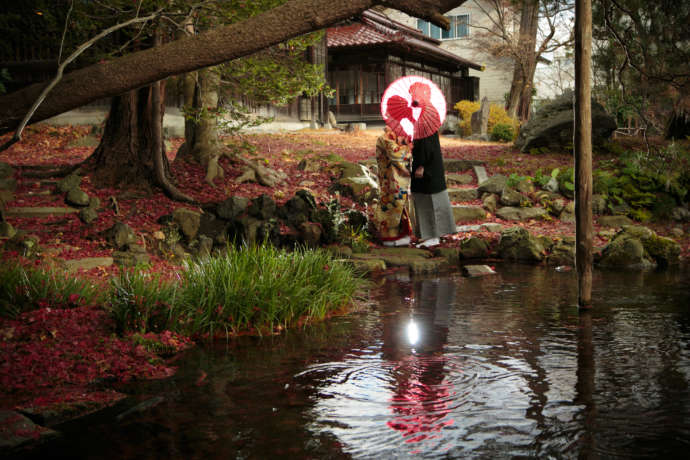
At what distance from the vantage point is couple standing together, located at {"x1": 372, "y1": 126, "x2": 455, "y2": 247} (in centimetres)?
1139

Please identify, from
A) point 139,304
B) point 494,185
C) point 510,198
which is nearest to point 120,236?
point 139,304

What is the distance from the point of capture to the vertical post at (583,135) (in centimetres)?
684

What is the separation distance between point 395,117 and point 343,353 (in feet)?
19.7

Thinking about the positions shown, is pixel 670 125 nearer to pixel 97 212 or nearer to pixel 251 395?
pixel 97 212

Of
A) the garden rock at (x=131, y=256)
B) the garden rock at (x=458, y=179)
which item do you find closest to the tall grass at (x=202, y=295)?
the garden rock at (x=131, y=256)

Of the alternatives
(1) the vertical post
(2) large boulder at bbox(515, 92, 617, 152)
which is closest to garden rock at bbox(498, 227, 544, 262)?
(1) the vertical post

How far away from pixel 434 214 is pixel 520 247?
5.51 ft

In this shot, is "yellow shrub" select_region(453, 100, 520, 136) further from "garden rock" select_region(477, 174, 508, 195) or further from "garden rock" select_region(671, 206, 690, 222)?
"garden rock" select_region(671, 206, 690, 222)

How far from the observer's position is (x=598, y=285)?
923cm

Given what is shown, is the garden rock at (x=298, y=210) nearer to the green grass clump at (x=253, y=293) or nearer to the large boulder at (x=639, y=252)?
the green grass clump at (x=253, y=293)

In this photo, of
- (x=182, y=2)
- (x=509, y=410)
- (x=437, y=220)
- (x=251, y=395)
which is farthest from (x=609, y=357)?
(x=182, y=2)

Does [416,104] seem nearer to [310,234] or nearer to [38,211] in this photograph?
[310,234]

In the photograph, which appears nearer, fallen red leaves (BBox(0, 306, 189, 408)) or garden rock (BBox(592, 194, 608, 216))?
fallen red leaves (BBox(0, 306, 189, 408))

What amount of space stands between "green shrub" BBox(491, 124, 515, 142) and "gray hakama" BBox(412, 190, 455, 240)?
1472cm
